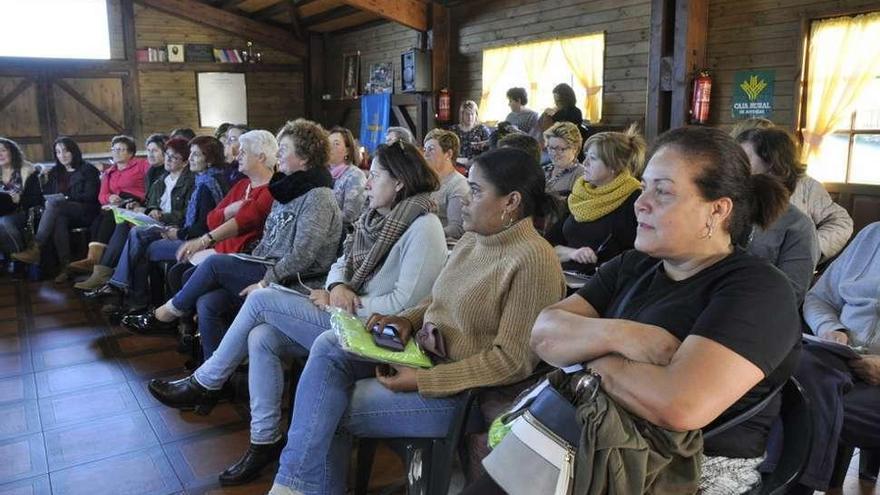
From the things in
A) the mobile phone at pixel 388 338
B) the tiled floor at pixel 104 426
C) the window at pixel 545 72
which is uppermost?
the window at pixel 545 72

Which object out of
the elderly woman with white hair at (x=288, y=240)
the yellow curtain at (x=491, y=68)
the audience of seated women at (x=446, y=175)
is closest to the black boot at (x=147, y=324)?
the elderly woman with white hair at (x=288, y=240)

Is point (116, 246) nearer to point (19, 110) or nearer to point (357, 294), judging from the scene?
point (357, 294)

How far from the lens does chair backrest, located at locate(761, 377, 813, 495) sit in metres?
1.24

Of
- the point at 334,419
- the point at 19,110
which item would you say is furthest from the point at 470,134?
the point at 19,110

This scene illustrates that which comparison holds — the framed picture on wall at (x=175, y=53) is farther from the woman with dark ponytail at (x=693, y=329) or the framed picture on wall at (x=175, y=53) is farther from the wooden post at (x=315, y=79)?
the woman with dark ponytail at (x=693, y=329)

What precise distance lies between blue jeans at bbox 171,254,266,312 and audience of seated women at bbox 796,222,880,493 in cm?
215

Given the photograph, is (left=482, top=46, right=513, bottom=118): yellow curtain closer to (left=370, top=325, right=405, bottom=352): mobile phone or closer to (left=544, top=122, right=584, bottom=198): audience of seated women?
(left=544, top=122, right=584, bottom=198): audience of seated women

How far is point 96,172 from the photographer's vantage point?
5.42m

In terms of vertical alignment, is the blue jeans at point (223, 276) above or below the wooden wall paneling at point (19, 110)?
below

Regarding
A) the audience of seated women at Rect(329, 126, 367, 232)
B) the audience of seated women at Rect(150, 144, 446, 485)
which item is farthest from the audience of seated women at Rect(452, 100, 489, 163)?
the audience of seated women at Rect(150, 144, 446, 485)

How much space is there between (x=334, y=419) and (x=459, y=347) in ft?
1.28

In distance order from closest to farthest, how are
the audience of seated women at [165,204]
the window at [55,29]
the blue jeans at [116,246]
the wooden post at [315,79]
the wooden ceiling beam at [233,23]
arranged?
the audience of seated women at [165,204] < the blue jeans at [116,246] < the window at [55,29] < the wooden ceiling beam at [233,23] < the wooden post at [315,79]

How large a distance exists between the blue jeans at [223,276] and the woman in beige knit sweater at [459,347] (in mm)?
1105

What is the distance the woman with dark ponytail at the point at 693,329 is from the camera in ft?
3.63
